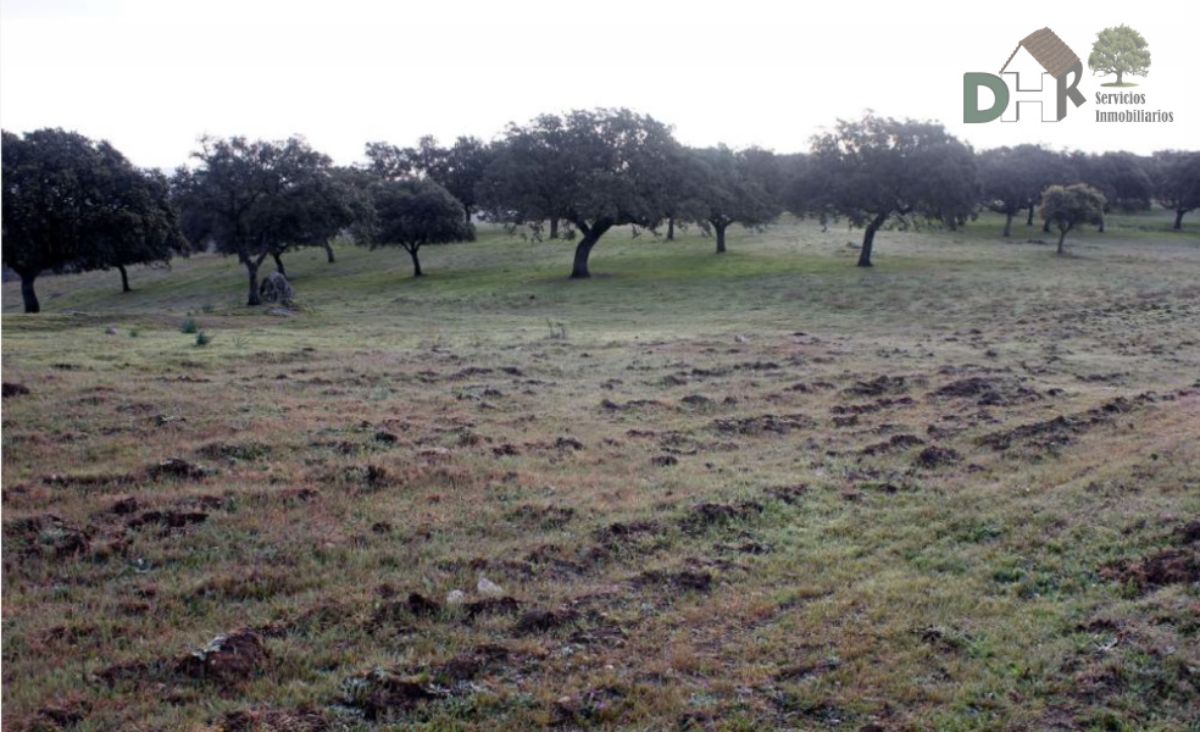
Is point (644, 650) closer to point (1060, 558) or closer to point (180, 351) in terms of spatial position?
point (1060, 558)

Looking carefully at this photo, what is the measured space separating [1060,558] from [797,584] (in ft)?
7.76

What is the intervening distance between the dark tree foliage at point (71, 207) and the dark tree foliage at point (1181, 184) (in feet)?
239

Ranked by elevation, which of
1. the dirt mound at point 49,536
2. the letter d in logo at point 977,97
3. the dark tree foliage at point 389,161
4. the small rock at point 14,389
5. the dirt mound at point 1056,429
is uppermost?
the dark tree foliage at point 389,161

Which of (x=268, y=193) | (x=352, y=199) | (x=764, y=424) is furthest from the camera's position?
(x=352, y=199)

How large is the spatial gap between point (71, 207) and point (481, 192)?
1937 cm

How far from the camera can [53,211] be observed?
3300cm

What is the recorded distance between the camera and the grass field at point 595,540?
562 cm

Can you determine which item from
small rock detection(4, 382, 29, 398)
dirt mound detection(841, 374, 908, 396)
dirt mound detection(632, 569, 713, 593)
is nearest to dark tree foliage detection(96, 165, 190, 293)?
small rock detection(4, 382, 29, 398)

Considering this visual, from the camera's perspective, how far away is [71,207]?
33438 mm

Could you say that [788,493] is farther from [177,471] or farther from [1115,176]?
[1115,176]

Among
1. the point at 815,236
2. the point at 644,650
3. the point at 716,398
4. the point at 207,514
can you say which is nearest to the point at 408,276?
the point at 815,236

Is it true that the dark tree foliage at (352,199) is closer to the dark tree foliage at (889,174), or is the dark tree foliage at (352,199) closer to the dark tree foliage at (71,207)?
the dark tree foliage at (71,207)

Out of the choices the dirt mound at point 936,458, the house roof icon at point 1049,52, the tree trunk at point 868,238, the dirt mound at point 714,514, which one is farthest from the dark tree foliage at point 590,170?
the dirt mound at point 714,514

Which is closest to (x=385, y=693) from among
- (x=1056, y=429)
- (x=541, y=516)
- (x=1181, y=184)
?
(x=541, y=516)
